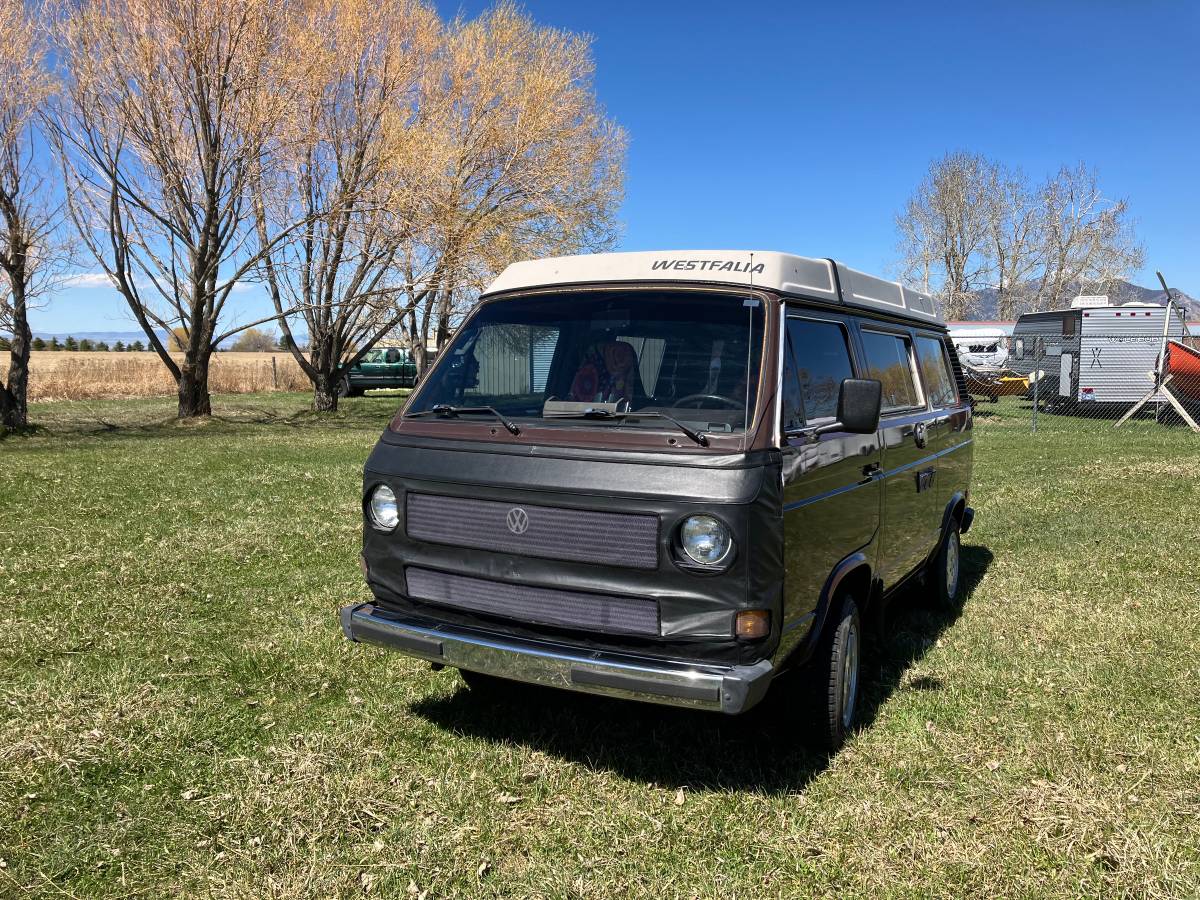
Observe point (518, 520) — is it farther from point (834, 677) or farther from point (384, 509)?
point (834, 677)

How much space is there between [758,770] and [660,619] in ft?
3.78

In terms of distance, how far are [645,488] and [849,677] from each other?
1716 mm

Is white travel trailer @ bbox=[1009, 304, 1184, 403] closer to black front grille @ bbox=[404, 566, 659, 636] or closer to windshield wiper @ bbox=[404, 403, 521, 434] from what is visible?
windshield wiper @ bbox=[404, 403, 521, 434]

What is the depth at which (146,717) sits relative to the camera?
4.58m

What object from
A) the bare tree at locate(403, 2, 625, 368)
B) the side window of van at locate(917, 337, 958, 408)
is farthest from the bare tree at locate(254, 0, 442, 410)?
the side window of van at locate(917, 337, 958, 408)

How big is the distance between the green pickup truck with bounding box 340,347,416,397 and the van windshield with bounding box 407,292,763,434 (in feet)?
115

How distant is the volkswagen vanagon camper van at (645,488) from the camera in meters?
3.50

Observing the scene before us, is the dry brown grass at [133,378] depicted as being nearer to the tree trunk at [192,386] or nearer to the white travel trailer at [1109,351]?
the tree trunk at [192,386]

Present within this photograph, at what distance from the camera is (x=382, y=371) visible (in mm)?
39438

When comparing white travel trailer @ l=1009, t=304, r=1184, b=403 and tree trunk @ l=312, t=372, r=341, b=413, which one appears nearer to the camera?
white travel trailer @ l=1009, t=304, r=1184, b=403

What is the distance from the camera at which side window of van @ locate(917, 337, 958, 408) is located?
6203 mm

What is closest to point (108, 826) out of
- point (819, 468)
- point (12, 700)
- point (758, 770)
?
point (12, 700)

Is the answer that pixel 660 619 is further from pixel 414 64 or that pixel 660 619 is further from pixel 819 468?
pixel 414 64

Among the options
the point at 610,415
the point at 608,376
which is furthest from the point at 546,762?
the point at 608,376
